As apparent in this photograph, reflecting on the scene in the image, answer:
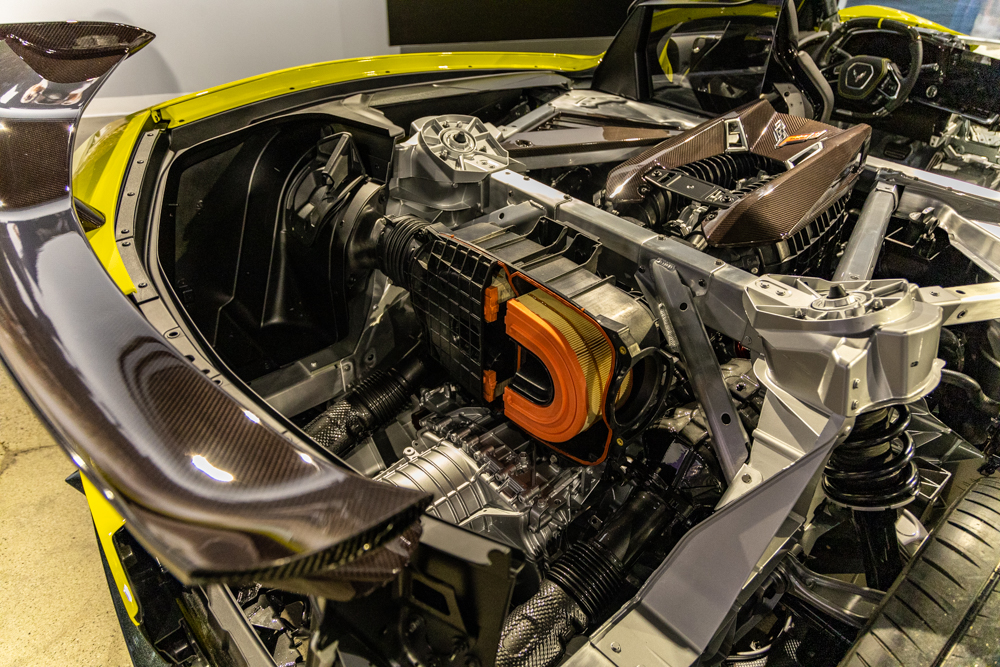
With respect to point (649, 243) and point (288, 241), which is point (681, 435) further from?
point (288, 241)

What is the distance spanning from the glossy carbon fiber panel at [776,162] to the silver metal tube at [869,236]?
97 mm

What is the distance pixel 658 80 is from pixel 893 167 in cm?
103

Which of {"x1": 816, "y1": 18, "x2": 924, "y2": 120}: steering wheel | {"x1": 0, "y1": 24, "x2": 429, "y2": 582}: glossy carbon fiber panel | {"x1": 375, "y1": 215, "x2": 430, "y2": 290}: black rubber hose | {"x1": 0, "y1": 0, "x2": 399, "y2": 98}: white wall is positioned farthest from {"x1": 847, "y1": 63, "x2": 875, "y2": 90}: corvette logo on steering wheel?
{"x1": 0, "y1": 24, "x2": 429, "y2": 582}: glossy carbon fiber panel

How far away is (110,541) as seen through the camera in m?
1.33

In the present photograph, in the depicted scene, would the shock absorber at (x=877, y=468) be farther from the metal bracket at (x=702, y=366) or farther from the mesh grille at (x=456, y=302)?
the mesh grille at (x=456, y=302)

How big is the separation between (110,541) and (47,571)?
1.11m

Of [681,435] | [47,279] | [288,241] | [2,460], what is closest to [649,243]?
[681,435]

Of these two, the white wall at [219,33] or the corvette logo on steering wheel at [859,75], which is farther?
the white wall at [219,33]

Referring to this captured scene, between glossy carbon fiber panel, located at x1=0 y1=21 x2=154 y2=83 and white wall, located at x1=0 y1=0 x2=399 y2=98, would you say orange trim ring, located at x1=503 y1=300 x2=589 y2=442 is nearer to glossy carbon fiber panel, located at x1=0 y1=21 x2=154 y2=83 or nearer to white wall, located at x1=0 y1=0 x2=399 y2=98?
glossy carbon fiber panel, located at x1=0 y1=21 x2=154 y2=83

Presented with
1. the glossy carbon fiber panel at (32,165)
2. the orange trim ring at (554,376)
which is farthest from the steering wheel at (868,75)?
the glossy carbon fiber panel at (32,165)

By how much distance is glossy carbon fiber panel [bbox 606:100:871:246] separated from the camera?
1663 millimetres

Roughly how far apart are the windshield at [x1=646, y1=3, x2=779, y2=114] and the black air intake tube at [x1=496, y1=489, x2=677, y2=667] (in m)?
1.75

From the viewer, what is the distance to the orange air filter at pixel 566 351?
135cm

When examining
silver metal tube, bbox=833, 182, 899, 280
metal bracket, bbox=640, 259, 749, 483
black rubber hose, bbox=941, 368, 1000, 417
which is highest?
silver metal tube, bbox=833, 182, 899, 280
